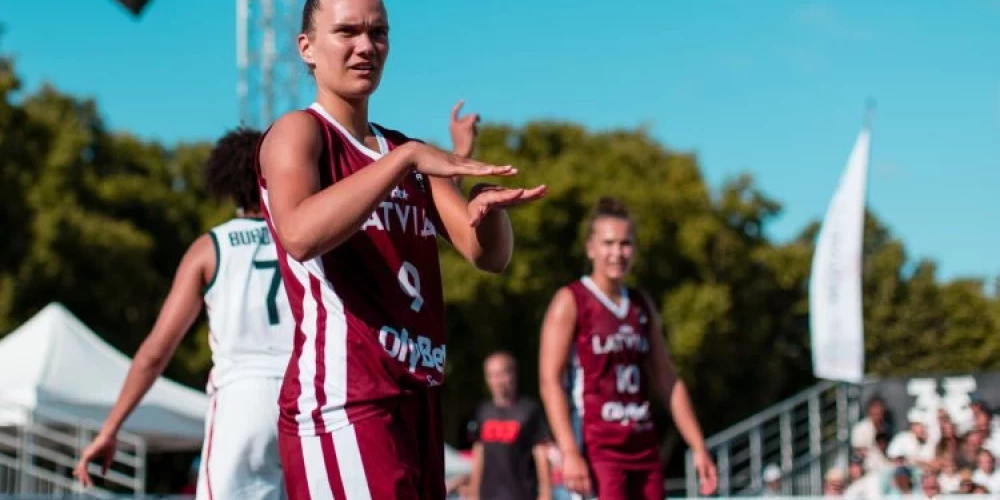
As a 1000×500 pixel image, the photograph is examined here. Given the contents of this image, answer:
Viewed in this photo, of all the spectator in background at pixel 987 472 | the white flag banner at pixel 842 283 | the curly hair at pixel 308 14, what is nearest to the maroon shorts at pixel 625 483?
the curly hair at pixel 308 14

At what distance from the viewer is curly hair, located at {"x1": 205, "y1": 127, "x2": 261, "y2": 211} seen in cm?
629

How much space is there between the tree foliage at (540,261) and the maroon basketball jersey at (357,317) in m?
28.7

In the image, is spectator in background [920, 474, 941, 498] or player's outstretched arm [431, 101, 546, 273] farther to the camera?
spectator in background [920, 474, 941, 498]

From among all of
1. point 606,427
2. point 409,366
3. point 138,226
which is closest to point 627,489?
point 606,427

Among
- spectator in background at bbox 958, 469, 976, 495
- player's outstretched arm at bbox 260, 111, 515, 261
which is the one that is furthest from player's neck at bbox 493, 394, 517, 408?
player's outstretched arm at bbox 260, 111, 515, 261

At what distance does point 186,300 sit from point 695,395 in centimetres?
3644

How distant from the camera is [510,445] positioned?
33.6 feet

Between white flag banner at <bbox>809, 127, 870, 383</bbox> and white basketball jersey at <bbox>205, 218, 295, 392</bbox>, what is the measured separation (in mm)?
12207

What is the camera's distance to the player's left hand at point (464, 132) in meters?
4.48

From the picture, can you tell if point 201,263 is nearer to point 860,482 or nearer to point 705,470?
point 705,470

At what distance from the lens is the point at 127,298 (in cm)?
3450

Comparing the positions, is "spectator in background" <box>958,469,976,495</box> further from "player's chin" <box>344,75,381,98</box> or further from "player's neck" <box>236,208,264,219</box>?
"player's chin" <box>344,75,381,98</box>

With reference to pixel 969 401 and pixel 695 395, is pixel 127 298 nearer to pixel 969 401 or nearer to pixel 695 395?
pixel 695 395

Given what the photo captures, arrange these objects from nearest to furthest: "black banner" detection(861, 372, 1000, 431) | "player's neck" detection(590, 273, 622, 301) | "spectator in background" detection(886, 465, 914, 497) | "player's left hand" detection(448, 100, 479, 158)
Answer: "player's left hand" detection(448, 100, 479, 158) < "player's neck" detection(590, 273, 622, 301) < "spectator in background" detection(886, 465, 914, 497) < "black banner" detection(861, 372, 1000, 431)
